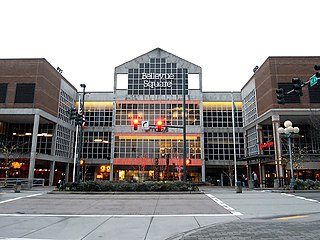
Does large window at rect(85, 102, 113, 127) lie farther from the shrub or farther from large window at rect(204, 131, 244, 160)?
the shrub

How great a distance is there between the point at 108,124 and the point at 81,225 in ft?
145

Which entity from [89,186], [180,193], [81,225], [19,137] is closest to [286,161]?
[180,193]

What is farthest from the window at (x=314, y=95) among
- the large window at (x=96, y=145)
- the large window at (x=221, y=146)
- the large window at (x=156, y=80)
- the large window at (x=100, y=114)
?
the large window at (x=96, y=145)

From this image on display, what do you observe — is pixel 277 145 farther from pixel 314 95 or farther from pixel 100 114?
pixel 100 114

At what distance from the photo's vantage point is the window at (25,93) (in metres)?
40.0

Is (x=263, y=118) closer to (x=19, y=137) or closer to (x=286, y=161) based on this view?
(x=286, y=161)

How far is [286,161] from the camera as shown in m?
37.3

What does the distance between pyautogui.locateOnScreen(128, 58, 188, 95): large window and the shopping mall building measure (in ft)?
0.59

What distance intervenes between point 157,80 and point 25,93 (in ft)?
72.0

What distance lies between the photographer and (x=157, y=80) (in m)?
51.6

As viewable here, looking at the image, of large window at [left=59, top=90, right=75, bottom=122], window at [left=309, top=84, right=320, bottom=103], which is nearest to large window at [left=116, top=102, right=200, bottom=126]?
large window at [left=59, top=90, right=75, bottom=122]

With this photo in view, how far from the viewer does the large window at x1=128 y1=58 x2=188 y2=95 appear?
168 feet

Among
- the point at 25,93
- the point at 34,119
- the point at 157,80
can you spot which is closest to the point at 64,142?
the point at 34,119

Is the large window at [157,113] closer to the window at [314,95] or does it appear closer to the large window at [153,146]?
the large window at [153,146]
